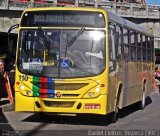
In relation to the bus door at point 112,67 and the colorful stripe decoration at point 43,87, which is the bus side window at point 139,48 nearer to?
the bus door at point 112,67

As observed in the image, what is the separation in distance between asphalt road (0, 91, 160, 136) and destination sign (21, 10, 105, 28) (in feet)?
7.71

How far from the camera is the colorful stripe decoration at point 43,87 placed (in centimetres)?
1220

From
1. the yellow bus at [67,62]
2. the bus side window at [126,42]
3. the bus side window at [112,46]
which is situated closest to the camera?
the yellow bus at [67,62]

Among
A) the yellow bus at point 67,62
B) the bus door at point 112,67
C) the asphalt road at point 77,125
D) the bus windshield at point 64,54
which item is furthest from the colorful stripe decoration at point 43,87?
the bus door at point 112,67

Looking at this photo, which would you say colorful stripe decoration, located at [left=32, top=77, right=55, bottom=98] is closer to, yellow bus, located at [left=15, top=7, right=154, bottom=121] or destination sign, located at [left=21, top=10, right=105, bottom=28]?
yellow bus, located at [left=15, top=7, right=154, bottom=121]

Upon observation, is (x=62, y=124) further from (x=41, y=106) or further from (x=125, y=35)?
(x=125, y=35)

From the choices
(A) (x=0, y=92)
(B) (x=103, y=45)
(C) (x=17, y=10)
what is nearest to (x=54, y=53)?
(B) (x=103, y=45)

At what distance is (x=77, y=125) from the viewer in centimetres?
1266

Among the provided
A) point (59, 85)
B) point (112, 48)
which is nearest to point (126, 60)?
point (112, 48)

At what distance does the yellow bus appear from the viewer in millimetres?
12094

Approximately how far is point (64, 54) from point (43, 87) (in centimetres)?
90

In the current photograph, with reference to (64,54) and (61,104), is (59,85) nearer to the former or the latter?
(61,104)

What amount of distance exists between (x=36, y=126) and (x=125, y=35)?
3.67 meters

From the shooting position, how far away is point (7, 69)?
56.0 ft
